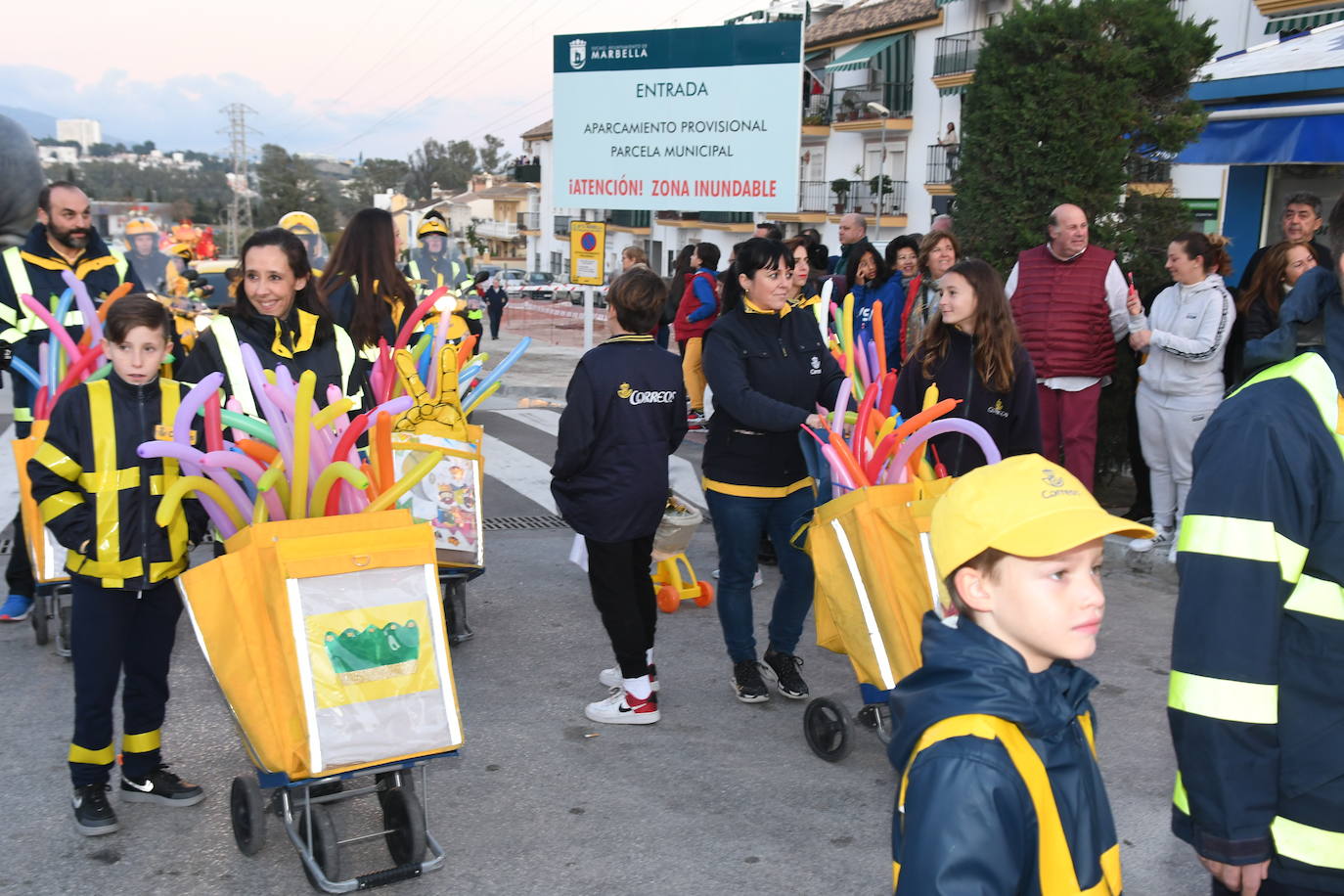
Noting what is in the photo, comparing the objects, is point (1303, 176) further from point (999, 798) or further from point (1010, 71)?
point (999, 798)

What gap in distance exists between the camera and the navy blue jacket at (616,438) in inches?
191

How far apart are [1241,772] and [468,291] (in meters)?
8.49

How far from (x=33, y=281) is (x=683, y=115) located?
6266 mm

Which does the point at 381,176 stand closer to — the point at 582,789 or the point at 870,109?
the point at 870,109

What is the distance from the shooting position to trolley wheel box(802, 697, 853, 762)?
183 inches

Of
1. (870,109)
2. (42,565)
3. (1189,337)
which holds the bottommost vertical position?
(42,565)

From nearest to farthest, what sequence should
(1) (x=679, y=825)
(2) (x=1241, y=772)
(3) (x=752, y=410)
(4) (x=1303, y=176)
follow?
(2) (x=1241, y=772) → (1) (x=679, y=825) → (3) (x=752, y=410) → (4) (x=1303, y=176)

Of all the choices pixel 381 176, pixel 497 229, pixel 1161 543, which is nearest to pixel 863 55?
pixel 1161 543

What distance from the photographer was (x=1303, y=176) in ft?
31.8

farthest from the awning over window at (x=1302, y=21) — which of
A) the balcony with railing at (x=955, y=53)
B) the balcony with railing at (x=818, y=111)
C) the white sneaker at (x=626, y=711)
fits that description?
the balcony with railing at (x=818, y=111)

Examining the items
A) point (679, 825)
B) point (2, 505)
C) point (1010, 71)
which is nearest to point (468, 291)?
point (2, 505)

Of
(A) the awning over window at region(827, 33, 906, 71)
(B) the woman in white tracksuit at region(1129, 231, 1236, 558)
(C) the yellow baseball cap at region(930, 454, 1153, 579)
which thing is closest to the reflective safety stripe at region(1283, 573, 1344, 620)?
(C) the yellow baseball cap at region(930, 454, 1153, 579)

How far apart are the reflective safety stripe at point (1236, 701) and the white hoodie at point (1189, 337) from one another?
5.19m

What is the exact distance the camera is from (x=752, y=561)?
5.20 m
